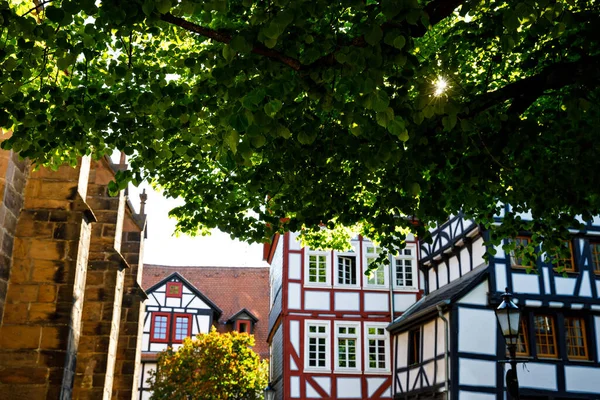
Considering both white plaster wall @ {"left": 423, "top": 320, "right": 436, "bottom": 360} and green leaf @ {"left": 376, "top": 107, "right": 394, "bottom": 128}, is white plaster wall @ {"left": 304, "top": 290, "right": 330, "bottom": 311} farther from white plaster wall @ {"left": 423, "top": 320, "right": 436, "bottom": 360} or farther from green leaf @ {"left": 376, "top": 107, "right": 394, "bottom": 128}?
green leaf @ {"left": 376, "top": 107, "right": 394, "bottom": 128}

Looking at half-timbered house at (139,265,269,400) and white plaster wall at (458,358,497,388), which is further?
half-timbered house at (139,265,269,400)

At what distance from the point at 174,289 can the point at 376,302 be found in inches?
691

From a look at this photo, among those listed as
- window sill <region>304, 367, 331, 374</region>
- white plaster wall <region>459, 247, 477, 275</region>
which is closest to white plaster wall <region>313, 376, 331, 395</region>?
window sill <region>304, 367, 331, 374</region>

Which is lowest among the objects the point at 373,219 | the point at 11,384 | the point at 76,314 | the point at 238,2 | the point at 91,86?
the point at 11,384

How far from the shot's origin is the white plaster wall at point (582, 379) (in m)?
18.8

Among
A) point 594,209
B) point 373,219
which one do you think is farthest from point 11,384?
point 594,209

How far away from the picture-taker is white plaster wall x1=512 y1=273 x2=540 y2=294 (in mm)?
19594

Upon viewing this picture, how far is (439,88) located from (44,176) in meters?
6.79

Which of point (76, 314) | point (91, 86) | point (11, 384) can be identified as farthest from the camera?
point (76, 314)

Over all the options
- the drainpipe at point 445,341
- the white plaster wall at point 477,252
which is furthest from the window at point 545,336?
the drainpipe at point 445,341

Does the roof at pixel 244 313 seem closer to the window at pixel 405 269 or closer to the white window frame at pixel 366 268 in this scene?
the white window frame at pixel 366 268

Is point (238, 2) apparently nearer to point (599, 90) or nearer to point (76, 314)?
point (599, 90)

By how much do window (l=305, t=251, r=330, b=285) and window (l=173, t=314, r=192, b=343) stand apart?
51.3ft

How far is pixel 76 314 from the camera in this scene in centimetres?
1004
